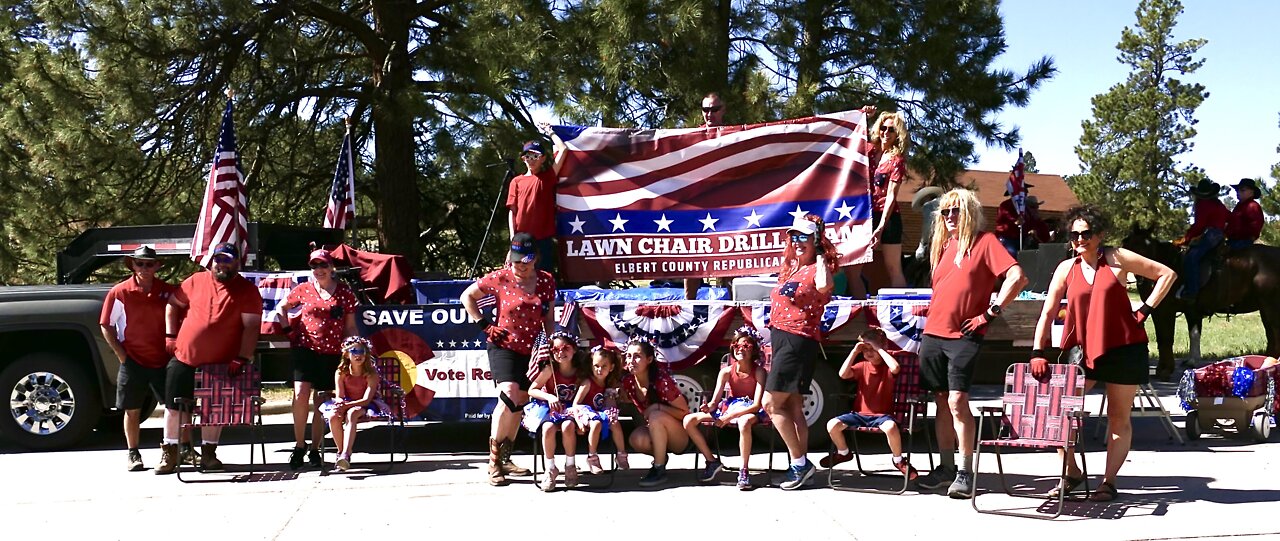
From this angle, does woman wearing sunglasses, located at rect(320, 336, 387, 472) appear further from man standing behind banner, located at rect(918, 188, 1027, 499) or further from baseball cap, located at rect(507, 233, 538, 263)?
man standing behind banner, located at rect(918, 188, 1027, 499)

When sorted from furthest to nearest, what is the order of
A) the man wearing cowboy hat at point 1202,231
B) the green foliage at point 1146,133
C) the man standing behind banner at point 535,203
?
1. the green foliage at point 1146,133
2. the man wearing cowboy hat at point 1202,231
3. the man standing behind banner at point 535,203

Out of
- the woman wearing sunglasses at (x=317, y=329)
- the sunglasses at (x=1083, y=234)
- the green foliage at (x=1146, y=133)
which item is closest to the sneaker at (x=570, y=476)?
the woman wearing sunglasses at (x=317, y=329)

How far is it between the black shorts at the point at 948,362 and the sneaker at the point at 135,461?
5.16 meters

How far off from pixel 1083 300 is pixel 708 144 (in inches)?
141

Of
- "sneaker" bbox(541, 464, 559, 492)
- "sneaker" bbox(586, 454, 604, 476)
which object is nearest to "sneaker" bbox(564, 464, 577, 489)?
"sneaker" bbox(541, 464, 559, 492)

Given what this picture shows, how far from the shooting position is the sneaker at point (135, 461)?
8.05 meters

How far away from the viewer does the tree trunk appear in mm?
13508

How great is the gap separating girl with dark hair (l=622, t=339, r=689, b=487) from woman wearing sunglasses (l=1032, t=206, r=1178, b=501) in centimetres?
218

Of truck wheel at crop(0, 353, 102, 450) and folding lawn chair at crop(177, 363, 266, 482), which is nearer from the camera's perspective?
folding lawn chair at crop(177, 363, 266, 482)

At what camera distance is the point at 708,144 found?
372 inches

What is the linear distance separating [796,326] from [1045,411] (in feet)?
4.78

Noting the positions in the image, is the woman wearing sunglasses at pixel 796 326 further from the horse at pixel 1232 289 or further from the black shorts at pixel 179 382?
the horse at pixel 1232 289

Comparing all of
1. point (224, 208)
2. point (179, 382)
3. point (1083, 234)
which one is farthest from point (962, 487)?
point (224, 208)

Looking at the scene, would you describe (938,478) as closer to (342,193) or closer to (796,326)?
(796,326)
